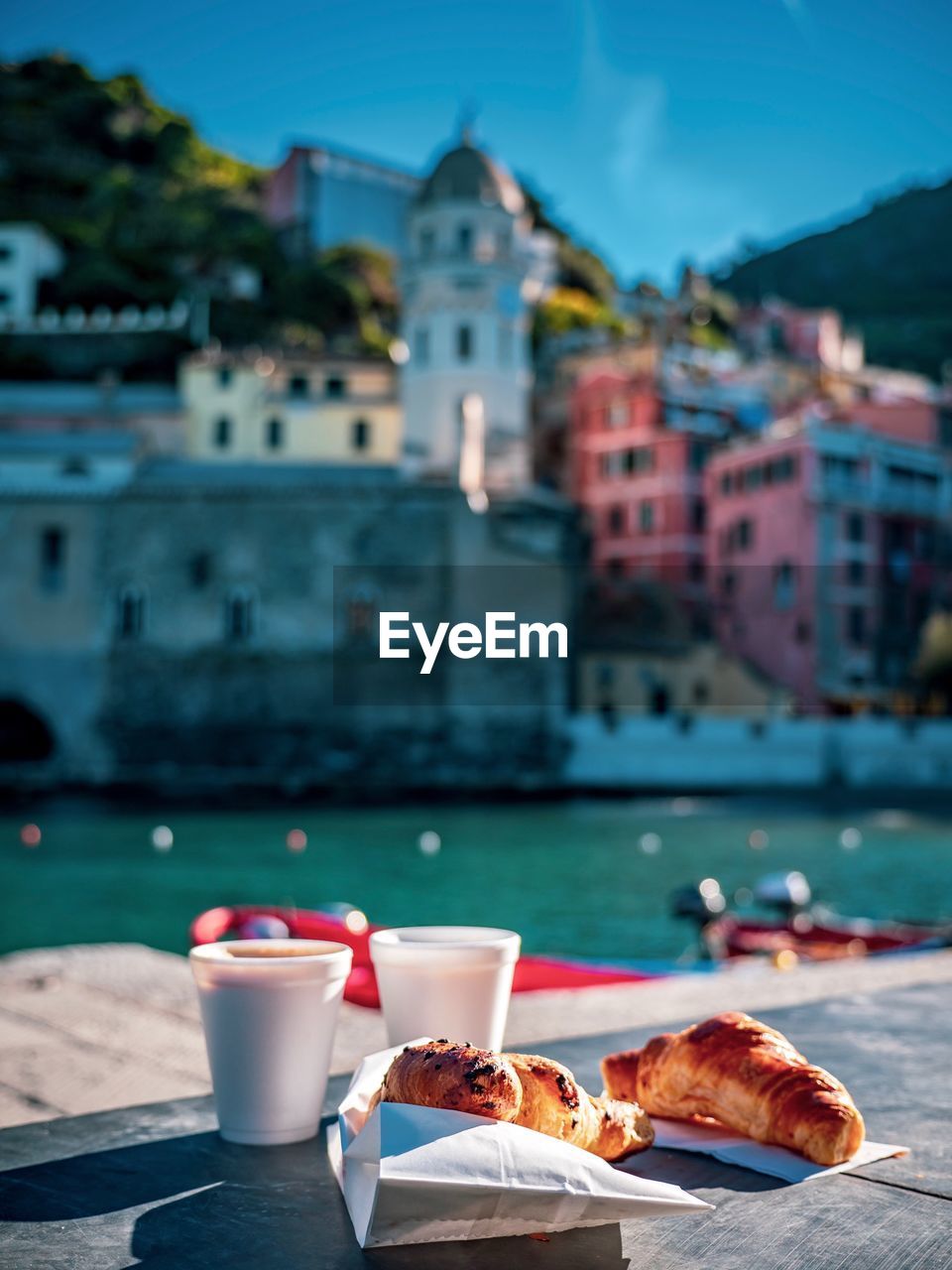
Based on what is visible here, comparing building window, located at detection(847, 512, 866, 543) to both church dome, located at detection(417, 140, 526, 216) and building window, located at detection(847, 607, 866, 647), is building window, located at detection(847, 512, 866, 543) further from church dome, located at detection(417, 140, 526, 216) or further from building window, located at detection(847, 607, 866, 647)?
church dome, located at detection(417, 140, 526, 216)

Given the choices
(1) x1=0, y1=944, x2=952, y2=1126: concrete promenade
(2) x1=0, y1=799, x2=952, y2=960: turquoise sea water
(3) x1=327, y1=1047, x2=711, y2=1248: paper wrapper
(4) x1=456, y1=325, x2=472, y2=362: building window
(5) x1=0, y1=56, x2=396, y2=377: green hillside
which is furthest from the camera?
(5) x1=0, y1=56, x2=396, y2=377: green hillside

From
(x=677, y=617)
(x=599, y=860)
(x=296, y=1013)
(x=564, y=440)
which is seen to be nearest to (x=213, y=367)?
(x=564, y=440)

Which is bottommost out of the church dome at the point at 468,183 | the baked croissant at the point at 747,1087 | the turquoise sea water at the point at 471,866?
the turquoise sea water at the point at 471,866

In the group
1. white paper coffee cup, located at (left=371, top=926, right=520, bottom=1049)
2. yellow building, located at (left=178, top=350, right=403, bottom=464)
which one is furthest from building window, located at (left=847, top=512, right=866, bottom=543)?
white paper coffee cup, located at (left=371, top=926, right=520, bottom=1049)

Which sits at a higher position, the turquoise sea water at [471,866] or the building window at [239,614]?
the building window at [239,614]

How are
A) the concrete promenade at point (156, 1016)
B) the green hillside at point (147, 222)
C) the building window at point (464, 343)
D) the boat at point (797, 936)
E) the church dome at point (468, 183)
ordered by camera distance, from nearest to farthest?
the concrete promenade at point (156, 1016), the boat at point (797, 936), the church dome at point (468, 183), the building window at point (464, 343), the green hillside at point (147, 222)

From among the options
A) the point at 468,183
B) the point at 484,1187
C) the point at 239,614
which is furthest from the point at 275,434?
the point at 484,1187

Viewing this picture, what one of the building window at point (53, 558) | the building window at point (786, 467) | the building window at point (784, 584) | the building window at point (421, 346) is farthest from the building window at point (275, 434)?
the building window at point (784, 584)

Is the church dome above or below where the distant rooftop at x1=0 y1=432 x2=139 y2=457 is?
above

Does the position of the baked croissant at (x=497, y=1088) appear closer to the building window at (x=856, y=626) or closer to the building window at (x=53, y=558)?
the building window at (x=856, y=626)
